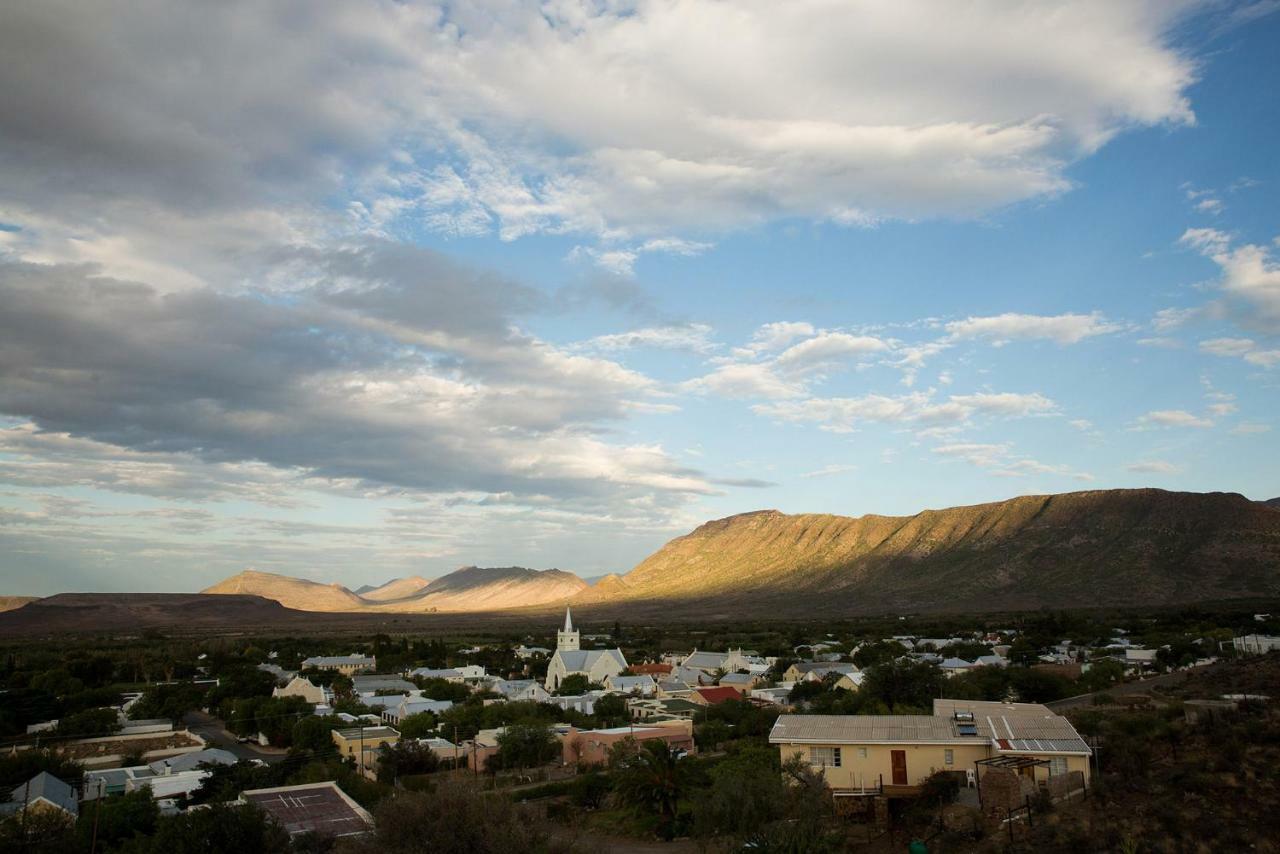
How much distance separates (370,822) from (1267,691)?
1079 inches

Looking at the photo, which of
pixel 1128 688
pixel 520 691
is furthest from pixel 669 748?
pixel 520 691

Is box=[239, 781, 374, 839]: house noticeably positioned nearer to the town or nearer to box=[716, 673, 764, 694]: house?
the town

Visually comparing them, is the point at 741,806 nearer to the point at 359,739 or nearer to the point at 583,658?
the point at 359,739

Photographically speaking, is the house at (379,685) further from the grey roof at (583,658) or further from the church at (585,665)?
the grey roof at (583,658)

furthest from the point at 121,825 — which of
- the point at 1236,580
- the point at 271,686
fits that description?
the point at 1236,580

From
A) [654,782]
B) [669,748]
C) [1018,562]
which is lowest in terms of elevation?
[654,782]

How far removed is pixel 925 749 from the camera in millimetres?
23781

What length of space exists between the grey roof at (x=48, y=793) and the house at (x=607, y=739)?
17966mm

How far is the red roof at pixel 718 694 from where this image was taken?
164 ft

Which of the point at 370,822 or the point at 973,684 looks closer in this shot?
the point at 370,822

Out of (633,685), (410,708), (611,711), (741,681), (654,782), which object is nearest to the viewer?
(654,782)

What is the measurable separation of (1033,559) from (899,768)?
108018mm

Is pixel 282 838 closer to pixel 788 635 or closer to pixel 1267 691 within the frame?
pixel 1267 691

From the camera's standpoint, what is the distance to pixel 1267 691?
28609 mm
